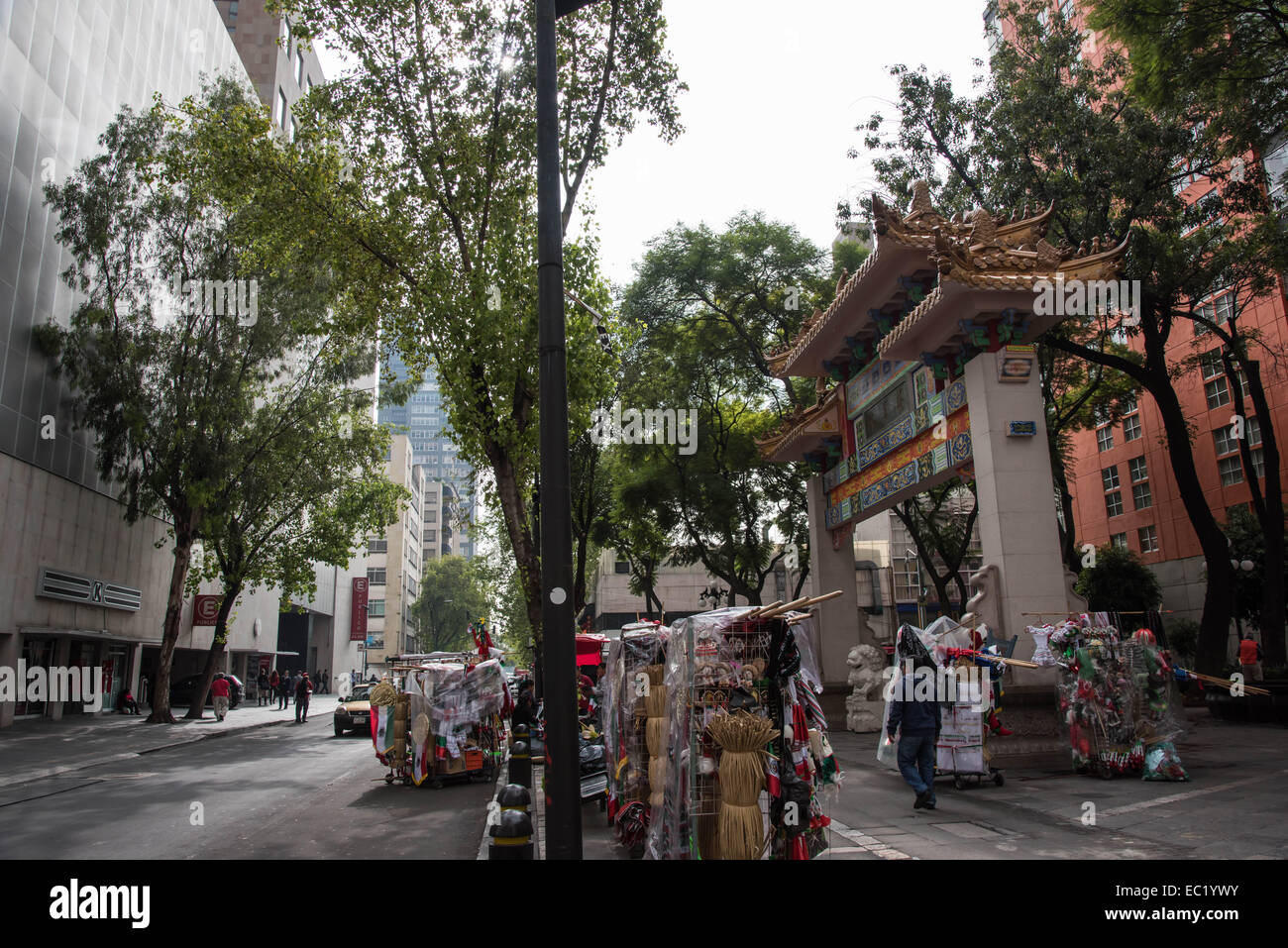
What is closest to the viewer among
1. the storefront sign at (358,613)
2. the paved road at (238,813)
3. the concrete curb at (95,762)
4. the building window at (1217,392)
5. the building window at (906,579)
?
the paved road at (238,813)

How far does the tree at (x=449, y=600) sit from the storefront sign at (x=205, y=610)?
46719 mm

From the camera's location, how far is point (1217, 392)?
29.6 metres

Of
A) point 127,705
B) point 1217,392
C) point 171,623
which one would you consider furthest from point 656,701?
point 1217,392

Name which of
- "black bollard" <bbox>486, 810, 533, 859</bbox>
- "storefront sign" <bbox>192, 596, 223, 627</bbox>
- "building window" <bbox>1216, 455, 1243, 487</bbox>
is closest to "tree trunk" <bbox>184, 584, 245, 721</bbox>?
"storefront sign" <bbox>192, 596, 223, 627</bbox>

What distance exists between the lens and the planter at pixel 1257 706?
51.5 feet

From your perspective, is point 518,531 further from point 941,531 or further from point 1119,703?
point 941,531

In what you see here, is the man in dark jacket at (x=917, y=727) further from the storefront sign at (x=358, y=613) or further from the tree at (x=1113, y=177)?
the storefront sign at (x=358, y=613)

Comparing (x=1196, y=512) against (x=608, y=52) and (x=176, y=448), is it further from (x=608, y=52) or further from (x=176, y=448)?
(x=176, y=448)

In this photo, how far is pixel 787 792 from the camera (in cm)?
573

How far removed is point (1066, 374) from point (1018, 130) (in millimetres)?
8638

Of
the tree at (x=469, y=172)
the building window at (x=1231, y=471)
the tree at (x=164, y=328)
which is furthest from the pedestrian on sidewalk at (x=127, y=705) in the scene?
the building window at (x=1231, y=471)

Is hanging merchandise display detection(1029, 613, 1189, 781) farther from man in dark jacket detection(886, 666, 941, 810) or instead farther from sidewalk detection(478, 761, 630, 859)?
sidewalk detection(478, 761, 630, 859)

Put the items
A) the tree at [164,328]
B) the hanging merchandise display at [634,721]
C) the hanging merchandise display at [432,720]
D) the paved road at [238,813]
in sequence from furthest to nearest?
the tree at [164,328] → the hanging merchandise display at [432,720] → the paved road at [238,813] → the hanging merchandise display at [634,721]
